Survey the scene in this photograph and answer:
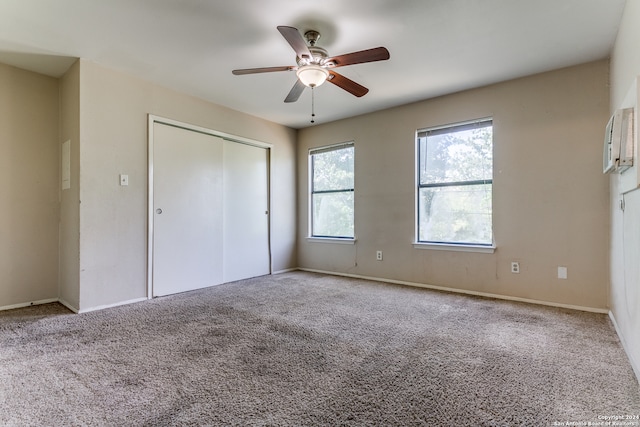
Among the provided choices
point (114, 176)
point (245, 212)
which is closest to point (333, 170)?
point (245, 212)

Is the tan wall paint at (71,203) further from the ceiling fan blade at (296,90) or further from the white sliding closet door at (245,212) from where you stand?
the ceiling fan blade at (296,90)

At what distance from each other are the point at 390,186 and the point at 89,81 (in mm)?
3676

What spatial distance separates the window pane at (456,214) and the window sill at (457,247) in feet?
0.28

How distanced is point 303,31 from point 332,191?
2.85 m

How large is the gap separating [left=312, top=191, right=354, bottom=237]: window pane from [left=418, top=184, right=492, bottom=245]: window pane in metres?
1.15

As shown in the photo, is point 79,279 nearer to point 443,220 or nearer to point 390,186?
point 390,186

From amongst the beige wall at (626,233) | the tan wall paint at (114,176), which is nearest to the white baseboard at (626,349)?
the beige wall at (626,233)

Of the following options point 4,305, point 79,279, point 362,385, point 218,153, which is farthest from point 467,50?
point 4,305

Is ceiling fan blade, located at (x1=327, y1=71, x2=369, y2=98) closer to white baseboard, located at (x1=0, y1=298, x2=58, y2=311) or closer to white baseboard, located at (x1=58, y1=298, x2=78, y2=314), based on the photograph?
white baseboard, located at (x1=58, y1=298, x2=78, y2=314)

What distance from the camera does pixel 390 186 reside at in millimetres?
4422

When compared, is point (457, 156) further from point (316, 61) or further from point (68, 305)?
point (68, 305)

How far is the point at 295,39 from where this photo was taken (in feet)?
6.93

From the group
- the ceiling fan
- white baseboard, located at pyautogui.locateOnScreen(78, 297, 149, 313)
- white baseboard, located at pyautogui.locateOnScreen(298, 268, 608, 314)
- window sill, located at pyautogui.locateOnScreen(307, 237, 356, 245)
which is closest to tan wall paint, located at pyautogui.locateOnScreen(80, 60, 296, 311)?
white baseboard, located at pyautogui.locateOnScreen(78, 297, 149, 313)

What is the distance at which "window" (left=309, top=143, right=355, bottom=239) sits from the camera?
4.95 m
